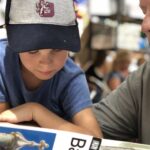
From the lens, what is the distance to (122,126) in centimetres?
104

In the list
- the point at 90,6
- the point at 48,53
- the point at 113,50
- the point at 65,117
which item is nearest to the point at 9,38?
the point at 48,53

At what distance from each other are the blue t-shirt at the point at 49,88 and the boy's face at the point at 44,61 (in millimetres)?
45

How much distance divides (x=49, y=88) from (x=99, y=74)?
1.86m

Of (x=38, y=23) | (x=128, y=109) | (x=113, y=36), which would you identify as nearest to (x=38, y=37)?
(x=38, y=23)

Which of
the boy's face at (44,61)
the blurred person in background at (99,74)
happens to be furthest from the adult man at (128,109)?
the blurred person in background at (99,74)

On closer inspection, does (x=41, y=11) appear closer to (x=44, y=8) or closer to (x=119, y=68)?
(x=44, y=8)

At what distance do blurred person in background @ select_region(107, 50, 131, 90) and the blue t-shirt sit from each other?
171 cm

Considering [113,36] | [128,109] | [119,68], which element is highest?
[128,109]

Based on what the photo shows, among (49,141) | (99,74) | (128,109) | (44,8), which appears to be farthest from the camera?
(99,74)

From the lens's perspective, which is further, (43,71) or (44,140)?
(43,71)

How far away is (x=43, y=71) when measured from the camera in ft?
2.78

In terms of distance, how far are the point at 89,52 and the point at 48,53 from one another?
8.22 ft

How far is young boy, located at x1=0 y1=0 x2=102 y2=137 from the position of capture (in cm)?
82

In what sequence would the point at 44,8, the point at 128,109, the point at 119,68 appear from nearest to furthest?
the point at 44,8, the point at 128,109, the point at 119,68
